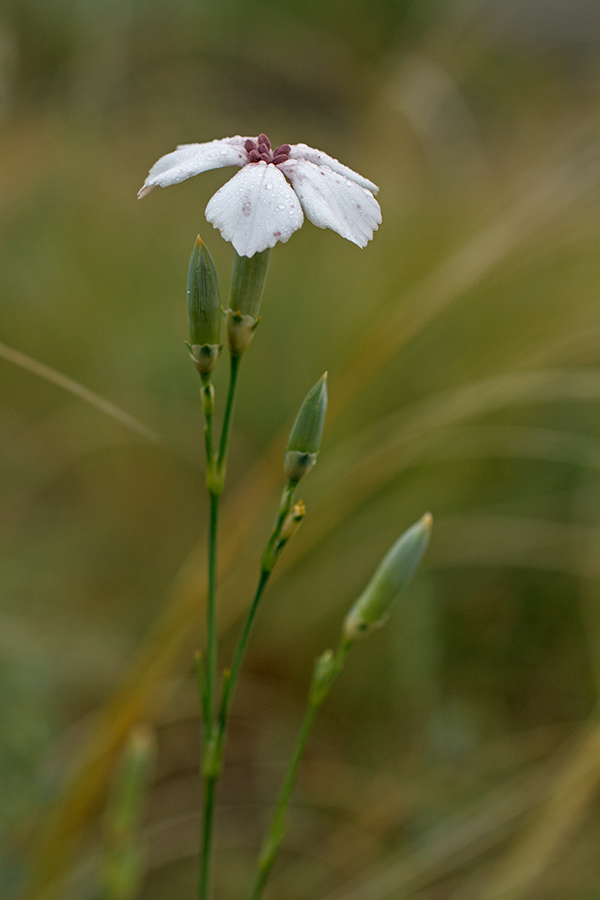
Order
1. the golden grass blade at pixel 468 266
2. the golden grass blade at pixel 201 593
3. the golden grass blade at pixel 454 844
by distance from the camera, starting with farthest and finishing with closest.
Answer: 1. the golden grass blade at pixel 468 266
2. the golden grass blade at pixel 454 844
3. the golden grass blade at pixel 201 593

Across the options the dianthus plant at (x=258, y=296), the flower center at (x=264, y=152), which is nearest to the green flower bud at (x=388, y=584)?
the dianthus plant at (x=258, y=296)

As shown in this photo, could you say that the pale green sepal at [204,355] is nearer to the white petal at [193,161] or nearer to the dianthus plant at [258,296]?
the dianthus plant at [258,296]

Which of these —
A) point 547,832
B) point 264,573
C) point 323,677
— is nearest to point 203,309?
point 264,573

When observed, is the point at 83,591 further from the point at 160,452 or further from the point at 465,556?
the point at 465,556

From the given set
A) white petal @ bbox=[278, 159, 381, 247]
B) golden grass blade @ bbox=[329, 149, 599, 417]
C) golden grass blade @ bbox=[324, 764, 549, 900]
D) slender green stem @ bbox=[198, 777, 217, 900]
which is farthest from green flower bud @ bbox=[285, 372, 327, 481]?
golden grass blade @ bbox=[324, 764, 549, 900]

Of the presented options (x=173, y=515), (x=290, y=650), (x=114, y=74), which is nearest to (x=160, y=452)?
(x=173, y=515)
